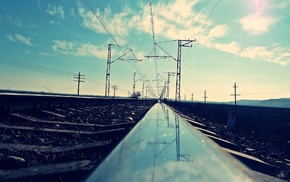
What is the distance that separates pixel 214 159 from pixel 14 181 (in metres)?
1.22

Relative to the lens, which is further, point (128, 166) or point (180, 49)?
point (180, 49)

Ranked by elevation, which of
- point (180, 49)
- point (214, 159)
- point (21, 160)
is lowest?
point (21, 160)

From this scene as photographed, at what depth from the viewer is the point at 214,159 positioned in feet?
4.99

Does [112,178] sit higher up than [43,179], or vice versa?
[112,178]

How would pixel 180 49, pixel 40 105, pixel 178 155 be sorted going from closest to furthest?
1. pixel 178 155
2. pixel 40 105
3. pixel 180 49

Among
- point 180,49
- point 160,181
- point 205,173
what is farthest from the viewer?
point 180,49

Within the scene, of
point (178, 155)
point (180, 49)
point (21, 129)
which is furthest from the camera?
point (180, 49)

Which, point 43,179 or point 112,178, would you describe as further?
point 43,179

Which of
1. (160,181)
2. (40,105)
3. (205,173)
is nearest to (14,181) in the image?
(160,181)

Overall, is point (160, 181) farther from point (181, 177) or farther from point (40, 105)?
point (40, 105)

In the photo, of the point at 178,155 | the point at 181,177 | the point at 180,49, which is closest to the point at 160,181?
the point at 181,177

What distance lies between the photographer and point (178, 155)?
152 cm

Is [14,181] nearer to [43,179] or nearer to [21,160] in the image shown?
[43,179]

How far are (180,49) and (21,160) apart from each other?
36.0 metres
